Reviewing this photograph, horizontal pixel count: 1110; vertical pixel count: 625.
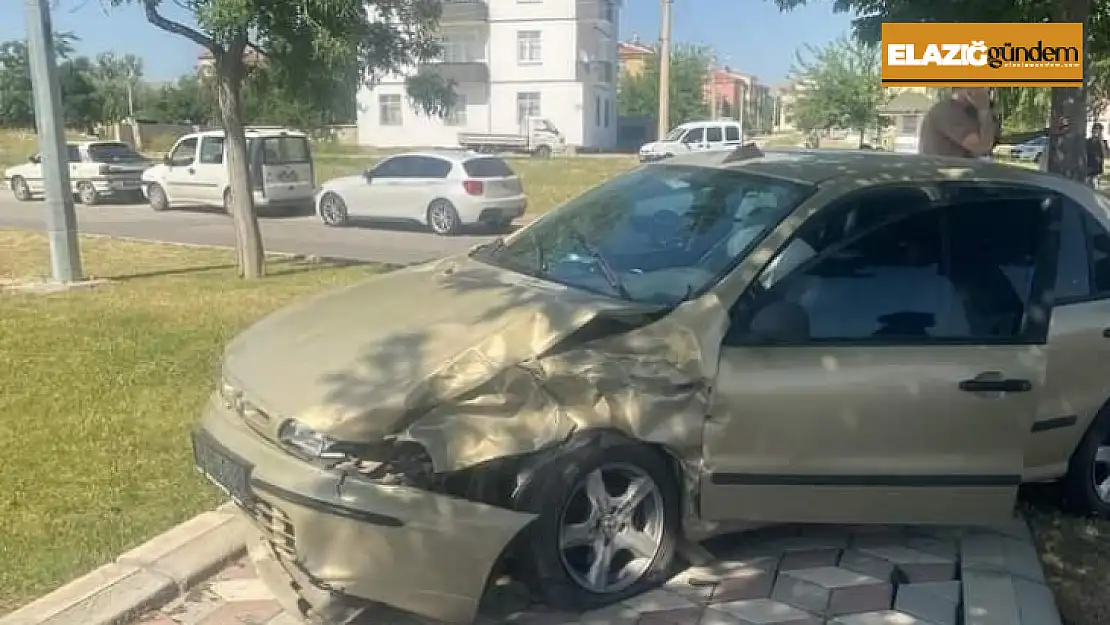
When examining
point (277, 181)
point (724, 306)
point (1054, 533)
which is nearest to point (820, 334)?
point (724, 306)

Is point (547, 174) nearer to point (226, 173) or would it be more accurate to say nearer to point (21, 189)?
point (226, 173)

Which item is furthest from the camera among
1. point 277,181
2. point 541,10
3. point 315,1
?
point 541,10

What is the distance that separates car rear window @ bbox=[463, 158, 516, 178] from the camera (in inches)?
715

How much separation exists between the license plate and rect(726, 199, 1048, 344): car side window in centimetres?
170

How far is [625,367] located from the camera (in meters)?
3.40

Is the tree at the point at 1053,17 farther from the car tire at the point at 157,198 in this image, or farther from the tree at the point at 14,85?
the tree at the point at 14,85

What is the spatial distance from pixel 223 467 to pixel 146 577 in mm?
569

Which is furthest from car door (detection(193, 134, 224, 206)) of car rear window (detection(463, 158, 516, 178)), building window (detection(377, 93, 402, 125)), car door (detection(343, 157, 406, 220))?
building window (detection(377, 93, 402, 125))

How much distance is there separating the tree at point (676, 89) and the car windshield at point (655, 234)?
58.5 metres

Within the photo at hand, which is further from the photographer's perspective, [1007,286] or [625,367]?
[1007,286]

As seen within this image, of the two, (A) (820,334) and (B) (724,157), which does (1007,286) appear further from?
(B) (724,157)

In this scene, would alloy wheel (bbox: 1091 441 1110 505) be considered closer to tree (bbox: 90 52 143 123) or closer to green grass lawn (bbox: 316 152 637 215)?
green grass lawn (bbox: 316 152 637 215)

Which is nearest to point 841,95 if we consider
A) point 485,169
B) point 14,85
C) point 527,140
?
point 527,140

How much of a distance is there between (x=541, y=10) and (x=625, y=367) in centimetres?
5173
